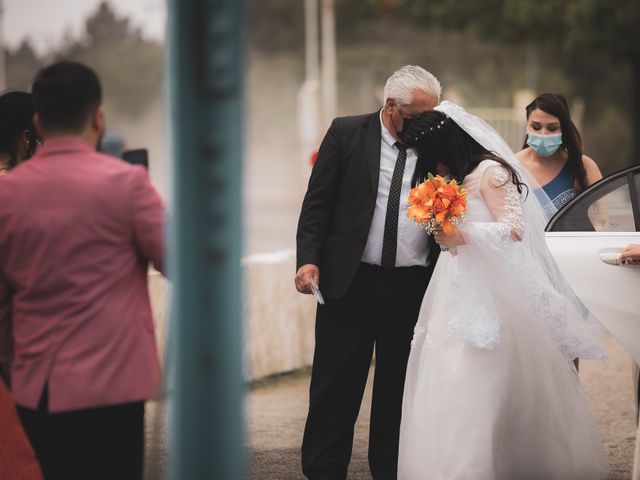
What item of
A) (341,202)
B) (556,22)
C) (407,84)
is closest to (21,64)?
(556,22)

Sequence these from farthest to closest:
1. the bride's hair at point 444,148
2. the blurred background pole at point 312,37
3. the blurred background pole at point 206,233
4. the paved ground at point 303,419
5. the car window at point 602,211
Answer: the blurred background pole at point 312,37 < the paved ground at point 303,419 < the car window at point 602,211 < the bride's hair at point 444,148 < the blurred background pole at point 206,233

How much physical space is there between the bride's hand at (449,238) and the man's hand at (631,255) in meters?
0.85

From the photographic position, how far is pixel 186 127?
2.17 meters

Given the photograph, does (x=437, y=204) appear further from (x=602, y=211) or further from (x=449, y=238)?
(x=602, y=211)

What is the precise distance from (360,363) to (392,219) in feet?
2.35

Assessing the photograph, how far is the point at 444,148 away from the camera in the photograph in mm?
5742

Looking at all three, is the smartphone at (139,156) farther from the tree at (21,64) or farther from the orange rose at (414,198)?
the tree at (21,64)

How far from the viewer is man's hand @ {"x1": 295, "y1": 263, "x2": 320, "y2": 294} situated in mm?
5887

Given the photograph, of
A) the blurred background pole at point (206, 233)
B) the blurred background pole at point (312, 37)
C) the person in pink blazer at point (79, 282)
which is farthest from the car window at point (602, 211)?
the blurred background pole at point (312, 37)

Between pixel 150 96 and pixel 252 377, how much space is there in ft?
196

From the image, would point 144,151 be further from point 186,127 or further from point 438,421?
point 186,127

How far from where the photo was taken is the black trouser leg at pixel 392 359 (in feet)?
19.6

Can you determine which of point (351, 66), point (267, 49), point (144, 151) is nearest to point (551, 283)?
point (144, 151)

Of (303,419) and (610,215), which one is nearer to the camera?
(610,215)
